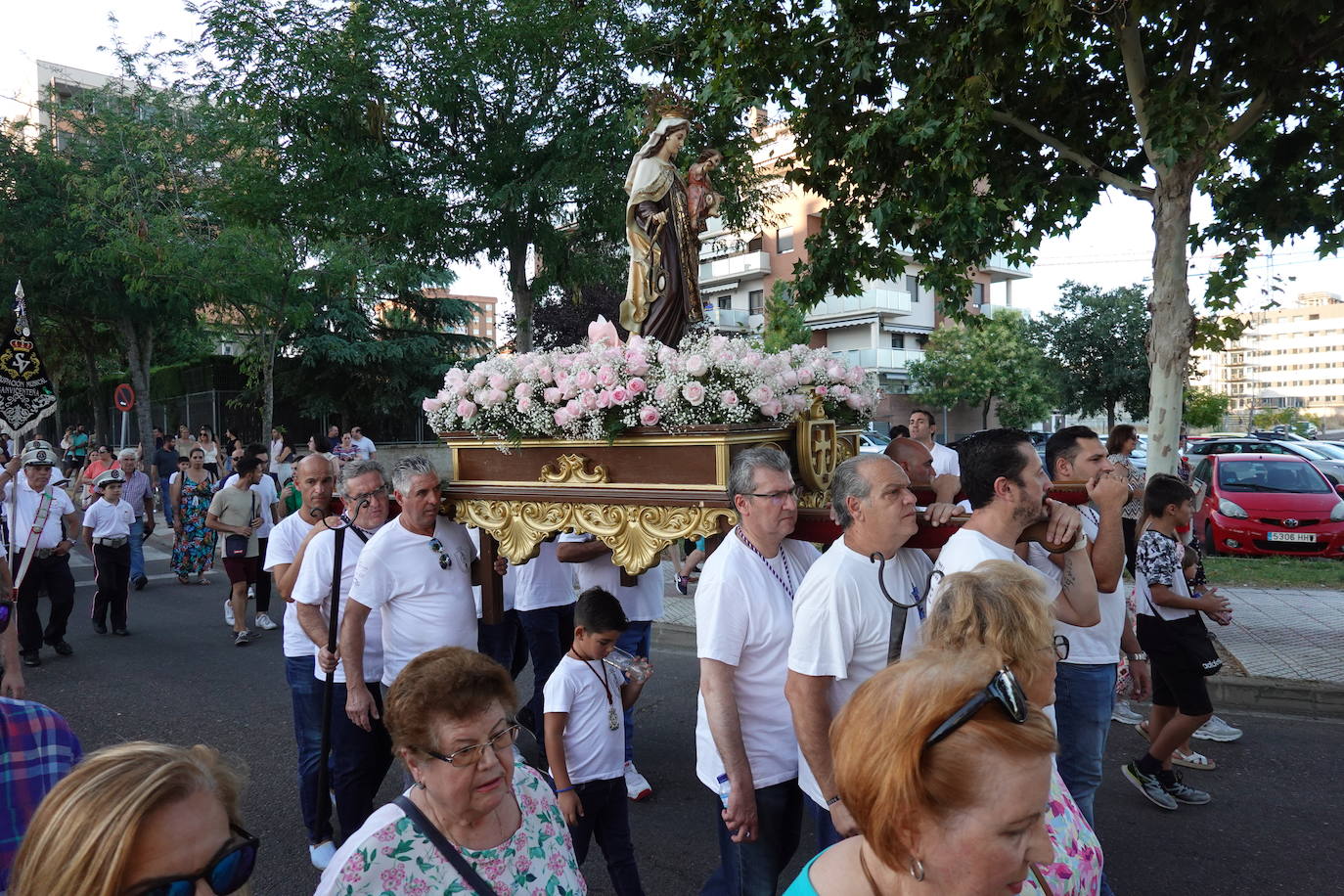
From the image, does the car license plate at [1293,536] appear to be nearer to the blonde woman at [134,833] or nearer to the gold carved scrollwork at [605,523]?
the gold carved scrollwork at [605,523]

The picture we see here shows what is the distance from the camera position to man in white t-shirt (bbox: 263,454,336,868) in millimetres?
4062

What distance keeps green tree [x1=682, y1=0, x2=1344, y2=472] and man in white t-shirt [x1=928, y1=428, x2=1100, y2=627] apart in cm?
421

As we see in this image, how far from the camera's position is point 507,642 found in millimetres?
5512

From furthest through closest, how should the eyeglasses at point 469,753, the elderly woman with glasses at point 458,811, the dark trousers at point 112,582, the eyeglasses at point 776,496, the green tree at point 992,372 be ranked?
the green tree at point 992,372
the dark trousers at point 112,582
the eyeglasses at point 776,496
the eyeglasses at point 469,753
the elderly woman with glasses at point 458,811

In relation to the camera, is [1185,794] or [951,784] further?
[1185,794]

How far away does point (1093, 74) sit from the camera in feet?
26.9

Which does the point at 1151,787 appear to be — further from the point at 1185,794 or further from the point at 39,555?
the point at 39,555

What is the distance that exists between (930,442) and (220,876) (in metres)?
6.69

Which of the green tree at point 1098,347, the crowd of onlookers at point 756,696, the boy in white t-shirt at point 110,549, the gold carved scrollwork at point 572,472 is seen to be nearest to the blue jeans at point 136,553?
the boy in white t-shirt at point 110,549

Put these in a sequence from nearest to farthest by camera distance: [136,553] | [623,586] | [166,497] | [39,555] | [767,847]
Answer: [767,847]
[623,586]
[39,555]
[136,553]
[166,497]

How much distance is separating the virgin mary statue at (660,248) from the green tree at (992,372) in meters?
31.2

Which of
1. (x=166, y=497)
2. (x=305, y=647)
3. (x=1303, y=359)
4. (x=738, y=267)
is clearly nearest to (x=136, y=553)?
(x=166, y=497)

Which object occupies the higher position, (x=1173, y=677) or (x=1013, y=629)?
(x=1013, y=629)

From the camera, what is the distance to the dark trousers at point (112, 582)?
847 centimetres
